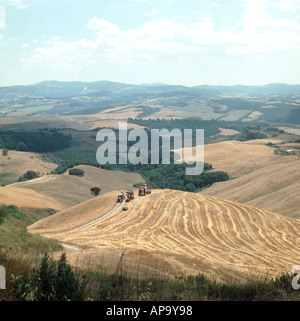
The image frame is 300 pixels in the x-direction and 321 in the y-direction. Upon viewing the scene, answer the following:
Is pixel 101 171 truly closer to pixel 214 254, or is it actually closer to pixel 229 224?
pixel 229 224

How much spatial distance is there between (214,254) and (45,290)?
25.0 m

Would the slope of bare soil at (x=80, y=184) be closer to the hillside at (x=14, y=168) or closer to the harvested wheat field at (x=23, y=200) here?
the harvested wheat field at (x=23, y=200)

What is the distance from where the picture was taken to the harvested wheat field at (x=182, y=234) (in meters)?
25.6

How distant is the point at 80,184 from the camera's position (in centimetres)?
15238

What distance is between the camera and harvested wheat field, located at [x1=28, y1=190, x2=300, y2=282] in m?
25.6

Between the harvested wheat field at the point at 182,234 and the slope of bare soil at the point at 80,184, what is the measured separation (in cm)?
6520

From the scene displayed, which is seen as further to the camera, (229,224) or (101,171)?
(101,171)

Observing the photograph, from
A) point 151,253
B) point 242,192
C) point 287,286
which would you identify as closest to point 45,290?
point 287,286

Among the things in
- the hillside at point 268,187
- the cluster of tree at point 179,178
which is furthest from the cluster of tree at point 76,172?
the hillside at point 268,187

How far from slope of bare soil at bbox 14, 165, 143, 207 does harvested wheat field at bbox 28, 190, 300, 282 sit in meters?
65.2

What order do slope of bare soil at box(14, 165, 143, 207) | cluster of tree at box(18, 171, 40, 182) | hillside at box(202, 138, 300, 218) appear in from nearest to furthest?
hillside at box(202, 138, 300, 218)
slope of bare soil at box(14, 165, 143, 207)
cluster of tree at box(18, 171, 40, 182)

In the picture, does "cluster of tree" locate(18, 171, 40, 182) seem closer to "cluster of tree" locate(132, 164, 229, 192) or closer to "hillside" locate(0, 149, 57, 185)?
"hillside" locate(0, 149, 57, 185)

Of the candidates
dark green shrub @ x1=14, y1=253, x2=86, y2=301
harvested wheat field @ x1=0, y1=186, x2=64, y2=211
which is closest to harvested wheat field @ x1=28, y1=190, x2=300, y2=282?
dark green shrub @ x1=14, y1=253, x2=86, y2=301
